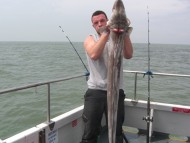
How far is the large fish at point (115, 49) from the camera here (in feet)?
8.81

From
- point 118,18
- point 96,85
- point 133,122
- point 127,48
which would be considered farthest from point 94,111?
point 133,122

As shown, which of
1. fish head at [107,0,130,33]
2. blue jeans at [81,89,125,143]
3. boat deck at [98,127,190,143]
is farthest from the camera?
boat deck at [98,127,190,143]

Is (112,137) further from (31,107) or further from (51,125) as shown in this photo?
(31,107)

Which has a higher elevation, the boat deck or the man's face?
the man's face

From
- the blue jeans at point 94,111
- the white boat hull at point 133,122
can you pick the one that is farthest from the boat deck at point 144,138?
the blue jeans at point 94,111

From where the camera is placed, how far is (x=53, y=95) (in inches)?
510

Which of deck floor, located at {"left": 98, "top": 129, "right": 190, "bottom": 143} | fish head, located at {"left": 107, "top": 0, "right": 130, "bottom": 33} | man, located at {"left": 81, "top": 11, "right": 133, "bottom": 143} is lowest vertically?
deck floor, located at {"left": 98, "top": 129, "right": 190, "bottom": 143}

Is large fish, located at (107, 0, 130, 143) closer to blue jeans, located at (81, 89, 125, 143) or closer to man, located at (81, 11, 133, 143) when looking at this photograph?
man, located at (81, 11, 133, 143)

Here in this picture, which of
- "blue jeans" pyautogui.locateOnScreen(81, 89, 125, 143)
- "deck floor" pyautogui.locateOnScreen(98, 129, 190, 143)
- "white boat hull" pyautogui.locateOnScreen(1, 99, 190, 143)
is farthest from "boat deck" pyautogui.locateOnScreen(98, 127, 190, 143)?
"blue jeans" pyautogui.locateOnScreen(81, 89, 125, 143)

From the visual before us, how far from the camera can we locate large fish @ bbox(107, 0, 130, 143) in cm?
269

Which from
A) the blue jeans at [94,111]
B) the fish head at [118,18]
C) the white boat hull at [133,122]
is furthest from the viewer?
the white boat hull at [133,122]

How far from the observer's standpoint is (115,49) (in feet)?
9.11

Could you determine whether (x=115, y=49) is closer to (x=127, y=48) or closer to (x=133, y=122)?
(x=127, y=48)

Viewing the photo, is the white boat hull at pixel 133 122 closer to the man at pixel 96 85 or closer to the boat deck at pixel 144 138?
the boat deck at pixel 144 138
